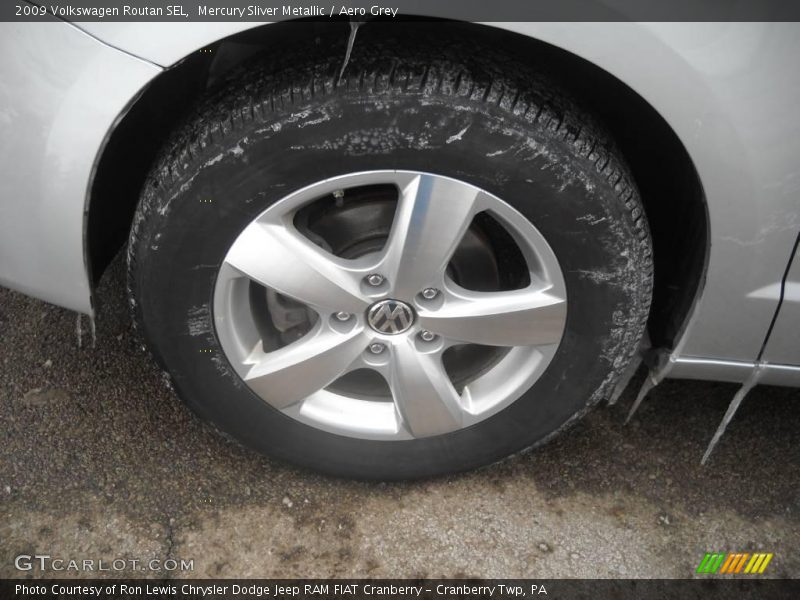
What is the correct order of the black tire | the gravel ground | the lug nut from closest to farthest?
1. the black tire
2. the lug nut
3. the gravel ground

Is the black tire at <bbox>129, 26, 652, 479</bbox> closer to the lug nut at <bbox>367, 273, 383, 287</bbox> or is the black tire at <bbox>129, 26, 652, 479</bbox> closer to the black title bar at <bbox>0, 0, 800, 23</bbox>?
the black title bar at <bbox>0, 0, 800, 23</bbox>

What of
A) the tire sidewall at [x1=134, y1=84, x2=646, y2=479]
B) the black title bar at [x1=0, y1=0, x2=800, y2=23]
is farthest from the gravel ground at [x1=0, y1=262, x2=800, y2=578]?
the black title bar at [x1=0, y1=0, x2=800, y2=23]

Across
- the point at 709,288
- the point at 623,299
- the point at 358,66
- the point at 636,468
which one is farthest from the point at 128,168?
the point at 636,468

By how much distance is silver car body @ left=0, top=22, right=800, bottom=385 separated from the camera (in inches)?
51.6

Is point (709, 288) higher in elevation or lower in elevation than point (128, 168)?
higher

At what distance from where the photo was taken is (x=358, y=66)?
4.61ft

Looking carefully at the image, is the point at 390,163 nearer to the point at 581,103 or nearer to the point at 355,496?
the point at 581,103

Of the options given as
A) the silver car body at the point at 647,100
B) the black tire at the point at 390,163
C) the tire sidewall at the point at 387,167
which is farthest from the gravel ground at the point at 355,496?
the silver car body at the point at 647,100

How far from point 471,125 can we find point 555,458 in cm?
101

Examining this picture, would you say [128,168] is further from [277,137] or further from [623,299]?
[623,299]

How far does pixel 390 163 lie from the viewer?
1.44 meters

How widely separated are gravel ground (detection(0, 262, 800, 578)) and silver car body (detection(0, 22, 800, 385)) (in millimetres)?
568

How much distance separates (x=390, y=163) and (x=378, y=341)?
1.38 ft

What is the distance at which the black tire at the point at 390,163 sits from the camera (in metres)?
1.40
